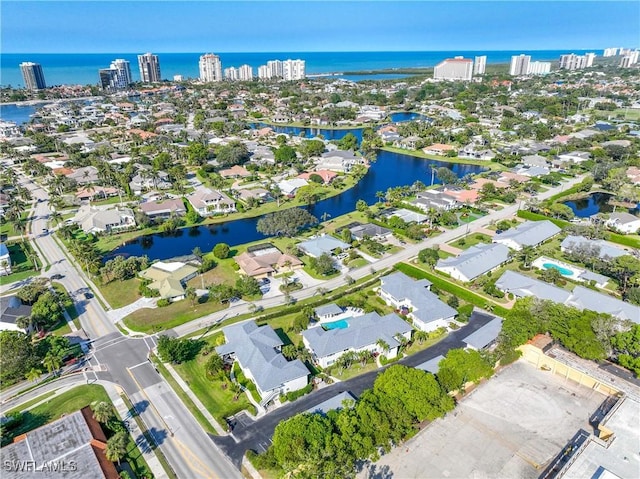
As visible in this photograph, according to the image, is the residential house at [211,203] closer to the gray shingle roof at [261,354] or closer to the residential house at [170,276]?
the residential house at [170,276]

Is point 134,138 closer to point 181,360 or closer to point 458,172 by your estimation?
point 458,172

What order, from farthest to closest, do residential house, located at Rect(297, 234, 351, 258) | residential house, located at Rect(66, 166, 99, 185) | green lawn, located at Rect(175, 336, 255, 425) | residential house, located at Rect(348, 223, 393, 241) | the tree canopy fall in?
residential house, located at Rect(66, 166, 99, 185) < the tree canopy < residential house, located at Rect(348, 223, 393, 241) < residential house, located at Rect(297, 234, 351, 258) < green lawn, located at Rect(175, 336, 255, 425)

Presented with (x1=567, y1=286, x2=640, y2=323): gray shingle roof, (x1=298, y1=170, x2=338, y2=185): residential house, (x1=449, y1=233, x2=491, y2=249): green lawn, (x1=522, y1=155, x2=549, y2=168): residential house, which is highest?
(x1=522, y1=155, x2=549, y2=168): residential house

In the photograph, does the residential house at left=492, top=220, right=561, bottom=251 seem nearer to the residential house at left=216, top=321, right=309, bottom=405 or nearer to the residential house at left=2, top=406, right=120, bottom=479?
the residential house at left=216, top=321, right=309, bottom=405

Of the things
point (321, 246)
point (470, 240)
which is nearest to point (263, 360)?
point (321, 246)

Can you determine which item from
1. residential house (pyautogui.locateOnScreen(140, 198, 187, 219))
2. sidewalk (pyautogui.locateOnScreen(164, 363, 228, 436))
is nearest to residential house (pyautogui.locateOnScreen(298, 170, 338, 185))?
residential house (pyautogui.locateOnScreen(140, 198, 187, 219))

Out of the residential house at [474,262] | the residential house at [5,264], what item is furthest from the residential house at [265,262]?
the residential house at [5,264]

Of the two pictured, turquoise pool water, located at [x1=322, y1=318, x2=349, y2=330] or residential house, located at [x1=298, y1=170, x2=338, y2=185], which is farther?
residential house, located at [x1=298, y1=170, x2=338, y2=185]

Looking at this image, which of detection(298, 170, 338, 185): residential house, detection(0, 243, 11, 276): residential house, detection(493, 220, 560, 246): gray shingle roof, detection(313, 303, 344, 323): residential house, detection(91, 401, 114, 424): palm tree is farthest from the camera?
detection(298, 170, 338, 185): residential house
